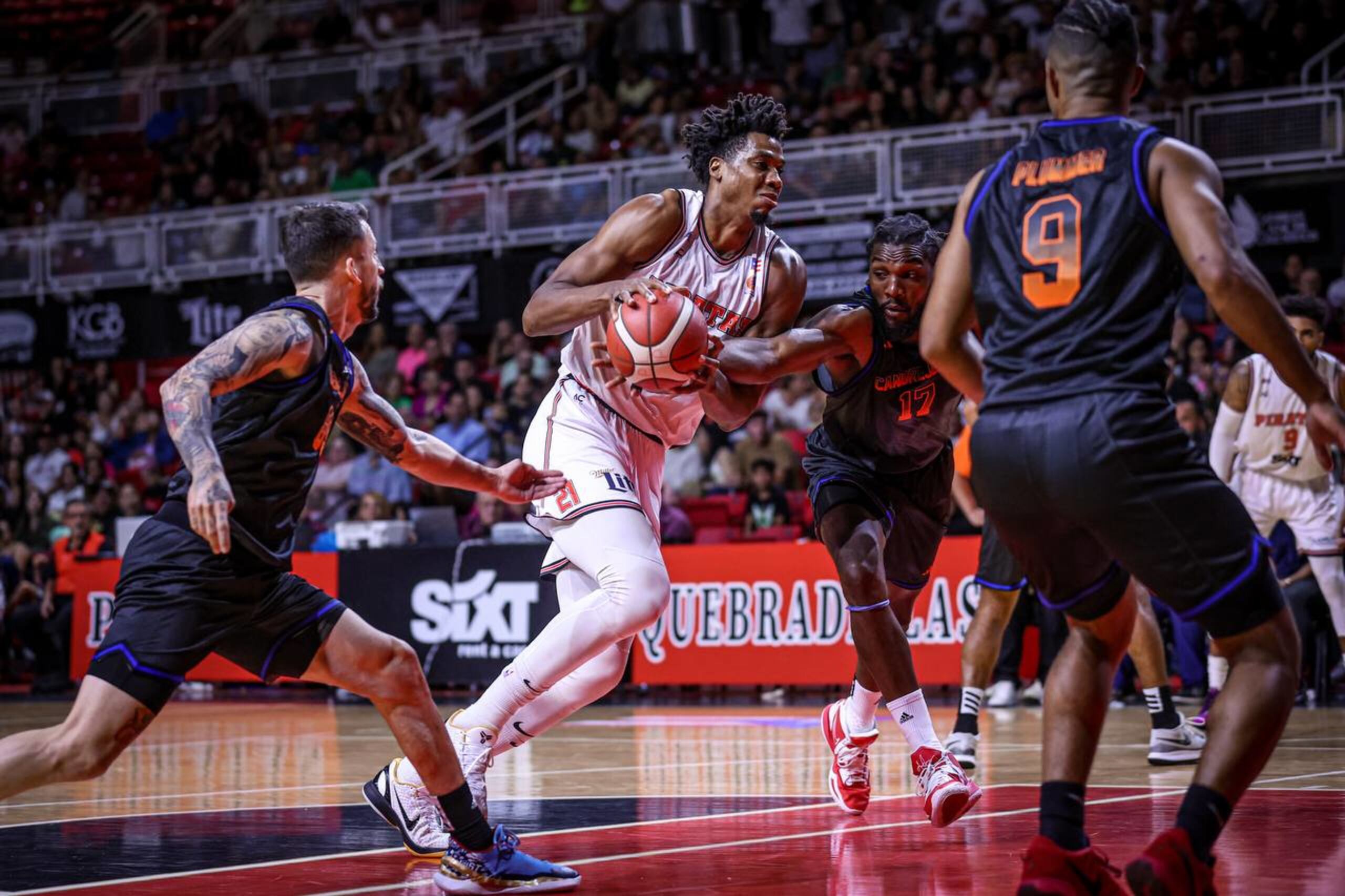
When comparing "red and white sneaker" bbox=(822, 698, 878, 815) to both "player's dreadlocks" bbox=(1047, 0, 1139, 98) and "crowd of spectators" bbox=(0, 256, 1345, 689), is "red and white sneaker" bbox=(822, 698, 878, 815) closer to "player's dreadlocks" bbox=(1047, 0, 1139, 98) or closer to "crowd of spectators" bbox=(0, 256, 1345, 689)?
"player's dreadlocks" bbox=(1047, 0, 1139, 98)

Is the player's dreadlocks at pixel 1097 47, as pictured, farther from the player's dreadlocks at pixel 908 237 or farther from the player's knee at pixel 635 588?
the player's dreadlocks at pixel 908 237

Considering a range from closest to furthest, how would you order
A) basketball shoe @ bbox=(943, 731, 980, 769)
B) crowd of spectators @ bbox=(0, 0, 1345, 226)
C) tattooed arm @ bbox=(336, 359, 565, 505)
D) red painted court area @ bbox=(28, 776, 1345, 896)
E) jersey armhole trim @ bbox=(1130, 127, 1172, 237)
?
jersey armhole trim @ bbox=(1130, 127, 1172, 237)
red painted court area @ bbox=(28, 776, 1345, 896)
tattooed arm @ bbox=(336, 359, 565, 505)
basketball shoe @ bbox=(943, 731, 980, 769)
crowd of spectators @ bbox=(0, 0, 1345, 226)

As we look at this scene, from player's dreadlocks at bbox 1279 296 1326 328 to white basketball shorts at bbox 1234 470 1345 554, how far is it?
1.36m

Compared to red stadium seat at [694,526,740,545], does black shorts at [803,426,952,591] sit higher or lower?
higher

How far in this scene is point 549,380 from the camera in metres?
17.8

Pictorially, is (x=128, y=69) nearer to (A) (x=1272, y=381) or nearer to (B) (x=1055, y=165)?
(A) (x=1272, y=381)

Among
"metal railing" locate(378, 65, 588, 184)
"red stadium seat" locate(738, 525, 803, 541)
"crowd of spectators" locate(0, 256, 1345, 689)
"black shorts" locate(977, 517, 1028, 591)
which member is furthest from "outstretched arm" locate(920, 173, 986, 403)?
"metal railing" locate(378, 65, 588, 184)

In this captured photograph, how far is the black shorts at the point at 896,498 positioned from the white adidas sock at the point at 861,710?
46 cm

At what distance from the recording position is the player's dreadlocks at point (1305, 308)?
8711 mm

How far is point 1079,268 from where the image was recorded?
375 centimetres

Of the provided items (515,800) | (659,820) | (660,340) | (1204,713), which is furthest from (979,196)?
(1204,713)

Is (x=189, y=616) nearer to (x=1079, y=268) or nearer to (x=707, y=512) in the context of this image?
(x=1079, y=268)

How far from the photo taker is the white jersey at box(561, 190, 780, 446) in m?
5.70

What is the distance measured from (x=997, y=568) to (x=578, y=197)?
11.6 metres
